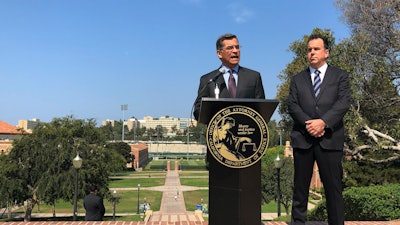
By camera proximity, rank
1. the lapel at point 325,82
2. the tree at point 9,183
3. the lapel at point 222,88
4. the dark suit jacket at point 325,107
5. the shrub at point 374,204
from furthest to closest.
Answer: the tree at point 9,183, the shrub at point 374,204, the lapel at point 222,88, the lapel at point 325,82, the dark suit jacket at point 325,107

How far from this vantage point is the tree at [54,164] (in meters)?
29.3

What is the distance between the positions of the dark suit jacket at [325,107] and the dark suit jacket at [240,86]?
1.24 ft

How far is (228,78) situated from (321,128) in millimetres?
995

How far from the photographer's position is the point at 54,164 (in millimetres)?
30000

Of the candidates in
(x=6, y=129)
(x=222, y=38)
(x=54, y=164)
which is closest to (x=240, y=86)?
(x=222, y=38)

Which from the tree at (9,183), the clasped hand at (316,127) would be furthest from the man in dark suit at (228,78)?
the tree at (9,183)

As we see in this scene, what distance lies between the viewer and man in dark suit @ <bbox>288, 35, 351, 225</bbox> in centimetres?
337

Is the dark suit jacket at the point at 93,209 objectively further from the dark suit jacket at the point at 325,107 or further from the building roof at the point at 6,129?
the building roof at the point at 6,129

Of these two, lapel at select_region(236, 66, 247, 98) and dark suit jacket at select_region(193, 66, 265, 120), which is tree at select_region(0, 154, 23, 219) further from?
lapel at select_region(236, 66, 247, 98)

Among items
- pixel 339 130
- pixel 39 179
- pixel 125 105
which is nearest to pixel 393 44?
pixel 339 130

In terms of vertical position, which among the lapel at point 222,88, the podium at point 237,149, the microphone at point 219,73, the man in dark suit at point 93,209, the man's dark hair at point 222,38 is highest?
the man's dark hair at point 222,38

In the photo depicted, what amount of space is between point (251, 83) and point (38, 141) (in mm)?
30058

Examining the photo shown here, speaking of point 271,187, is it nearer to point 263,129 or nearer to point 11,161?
point 11,161

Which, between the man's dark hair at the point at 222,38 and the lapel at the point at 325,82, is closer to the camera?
the lapel at the point at 325,82
